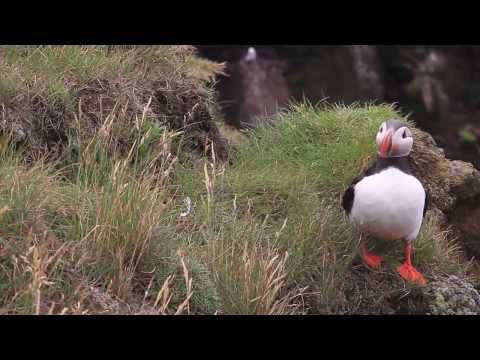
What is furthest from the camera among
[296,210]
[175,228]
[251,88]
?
[251,88]

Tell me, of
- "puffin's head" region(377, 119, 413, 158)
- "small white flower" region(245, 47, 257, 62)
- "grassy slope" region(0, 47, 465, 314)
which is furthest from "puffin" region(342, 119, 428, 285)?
→ "small white flower" region(245, 47, 257, 62)

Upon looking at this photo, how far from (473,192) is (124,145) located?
8.69 ft

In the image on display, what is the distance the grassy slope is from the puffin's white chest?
0.23m

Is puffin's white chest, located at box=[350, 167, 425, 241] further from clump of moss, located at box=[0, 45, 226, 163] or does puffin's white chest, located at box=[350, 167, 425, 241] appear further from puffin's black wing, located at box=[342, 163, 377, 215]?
clump of moss, located at box=[0, 45, 226, 163]

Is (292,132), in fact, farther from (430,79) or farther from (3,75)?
(430,79)

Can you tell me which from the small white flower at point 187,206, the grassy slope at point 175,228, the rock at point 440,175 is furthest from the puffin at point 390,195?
the rock at point 440,175

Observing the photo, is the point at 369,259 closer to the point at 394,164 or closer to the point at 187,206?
the point at 394,164

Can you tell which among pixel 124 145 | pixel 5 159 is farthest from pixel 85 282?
pixel 124 145

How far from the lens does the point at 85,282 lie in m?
2.81

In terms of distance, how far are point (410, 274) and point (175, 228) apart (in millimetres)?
1332

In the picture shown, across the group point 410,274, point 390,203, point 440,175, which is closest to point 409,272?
point 410,274

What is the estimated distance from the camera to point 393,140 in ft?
12.1

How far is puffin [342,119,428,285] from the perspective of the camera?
362cm

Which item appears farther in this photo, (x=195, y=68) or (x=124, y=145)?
(x=195, y=68)
